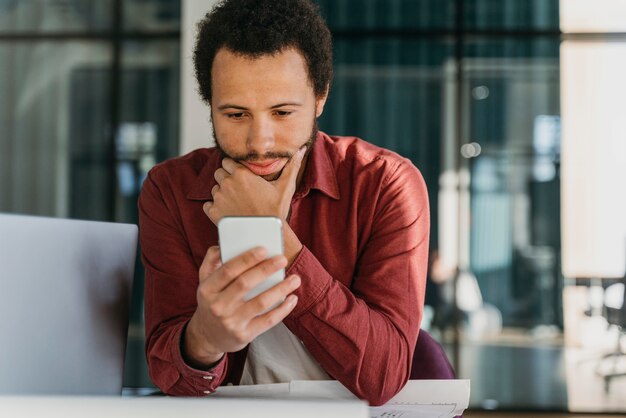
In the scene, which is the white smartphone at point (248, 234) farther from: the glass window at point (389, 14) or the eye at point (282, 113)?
the glass window at point (389, 14)

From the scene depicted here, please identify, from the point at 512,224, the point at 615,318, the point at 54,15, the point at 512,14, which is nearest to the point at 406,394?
the point at 512,224

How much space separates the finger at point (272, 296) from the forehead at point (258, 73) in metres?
0.37

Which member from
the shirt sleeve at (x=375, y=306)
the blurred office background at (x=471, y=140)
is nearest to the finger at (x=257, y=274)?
the shirt sleeve at (x=375, y=306)

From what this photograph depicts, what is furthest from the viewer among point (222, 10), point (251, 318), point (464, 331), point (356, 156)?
point (464, 331)

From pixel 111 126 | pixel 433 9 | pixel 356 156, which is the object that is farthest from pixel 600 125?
pixel 356 156

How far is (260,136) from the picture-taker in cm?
116

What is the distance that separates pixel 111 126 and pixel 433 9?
232 cm

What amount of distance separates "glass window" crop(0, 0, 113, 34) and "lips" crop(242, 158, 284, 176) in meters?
4.54

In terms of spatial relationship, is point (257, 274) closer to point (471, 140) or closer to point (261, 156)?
point (261, 156)

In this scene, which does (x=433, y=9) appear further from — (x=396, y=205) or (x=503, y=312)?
(x=396, y=205)

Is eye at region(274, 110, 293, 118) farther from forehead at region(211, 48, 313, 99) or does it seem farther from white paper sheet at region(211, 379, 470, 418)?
white paper sheet at region(211, 379, 470, 418)

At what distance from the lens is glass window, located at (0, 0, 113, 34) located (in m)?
5.38

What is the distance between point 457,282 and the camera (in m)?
5.10

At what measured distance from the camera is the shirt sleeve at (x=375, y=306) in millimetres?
1085
